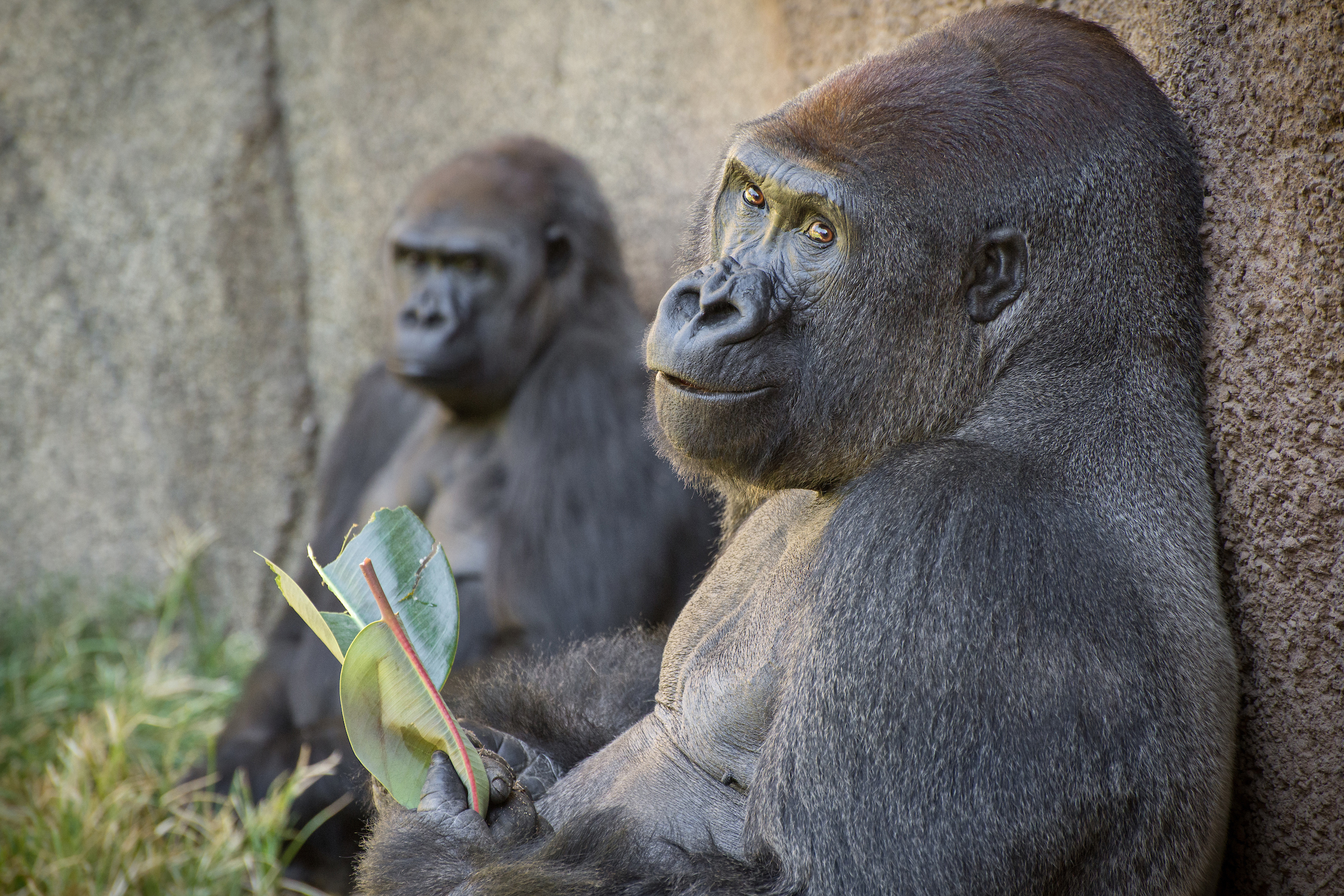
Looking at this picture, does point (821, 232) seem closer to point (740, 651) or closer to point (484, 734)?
point (740, 651)

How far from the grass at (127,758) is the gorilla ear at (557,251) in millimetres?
1676

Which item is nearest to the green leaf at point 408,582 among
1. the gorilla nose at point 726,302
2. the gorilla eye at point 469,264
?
the gorilla nose at point 726,302

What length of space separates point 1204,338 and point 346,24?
3.86 m

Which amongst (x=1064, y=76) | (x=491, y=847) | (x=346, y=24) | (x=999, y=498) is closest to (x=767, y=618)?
(x=999, y=498)

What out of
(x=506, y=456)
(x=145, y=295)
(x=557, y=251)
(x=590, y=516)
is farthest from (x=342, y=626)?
(x=145, y=295)

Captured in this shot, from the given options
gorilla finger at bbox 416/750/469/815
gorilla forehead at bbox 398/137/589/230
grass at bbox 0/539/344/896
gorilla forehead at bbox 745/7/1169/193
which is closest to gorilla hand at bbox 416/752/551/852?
gorilla finger at bbox 416/750/469/815

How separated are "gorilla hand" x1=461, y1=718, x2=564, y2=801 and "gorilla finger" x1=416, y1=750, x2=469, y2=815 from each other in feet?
0.60

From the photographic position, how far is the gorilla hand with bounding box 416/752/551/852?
187 centimetres

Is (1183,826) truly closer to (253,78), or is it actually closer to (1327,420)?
(1327,420)

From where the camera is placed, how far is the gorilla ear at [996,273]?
6.06 feet

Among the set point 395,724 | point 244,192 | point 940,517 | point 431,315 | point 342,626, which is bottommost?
point 395,724

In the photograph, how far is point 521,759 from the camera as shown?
2201mm

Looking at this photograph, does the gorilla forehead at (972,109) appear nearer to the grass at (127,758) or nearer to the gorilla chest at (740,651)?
the gorilla chest at (740,651)

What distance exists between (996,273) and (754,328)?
399 millimetres
